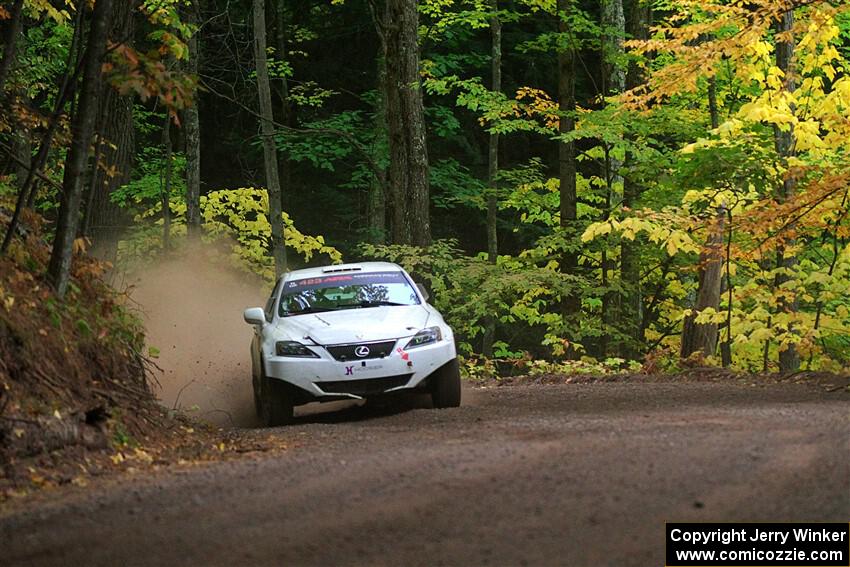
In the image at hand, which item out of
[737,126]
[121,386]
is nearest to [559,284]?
[737,126]

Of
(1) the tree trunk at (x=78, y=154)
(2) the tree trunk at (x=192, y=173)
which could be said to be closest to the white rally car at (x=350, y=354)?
(1) the tree trunk at (x=78, y=154)

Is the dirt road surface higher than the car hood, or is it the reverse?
the car hood

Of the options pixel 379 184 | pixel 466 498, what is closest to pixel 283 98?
pixel 379 184

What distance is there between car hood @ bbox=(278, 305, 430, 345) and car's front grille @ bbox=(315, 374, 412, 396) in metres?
0.43

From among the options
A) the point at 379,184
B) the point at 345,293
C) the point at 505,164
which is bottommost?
the point at 345,293

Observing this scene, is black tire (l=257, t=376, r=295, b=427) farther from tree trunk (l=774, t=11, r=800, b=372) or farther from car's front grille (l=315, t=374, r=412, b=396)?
tree trunk (l=774, t=11, r=800, b=372)

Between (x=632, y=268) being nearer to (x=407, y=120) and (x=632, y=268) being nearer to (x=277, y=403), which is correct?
(x=407, y=120)

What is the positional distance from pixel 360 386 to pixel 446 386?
108cm

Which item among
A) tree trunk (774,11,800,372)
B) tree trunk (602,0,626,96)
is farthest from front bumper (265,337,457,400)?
tree trunk (602,0,626,96)

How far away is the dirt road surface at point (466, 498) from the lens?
584 centimetres

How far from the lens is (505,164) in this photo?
3666cm

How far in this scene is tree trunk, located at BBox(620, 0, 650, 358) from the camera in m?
23.2

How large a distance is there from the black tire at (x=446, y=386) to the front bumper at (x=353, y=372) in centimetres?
32

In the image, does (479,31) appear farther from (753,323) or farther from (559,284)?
(753,323)
